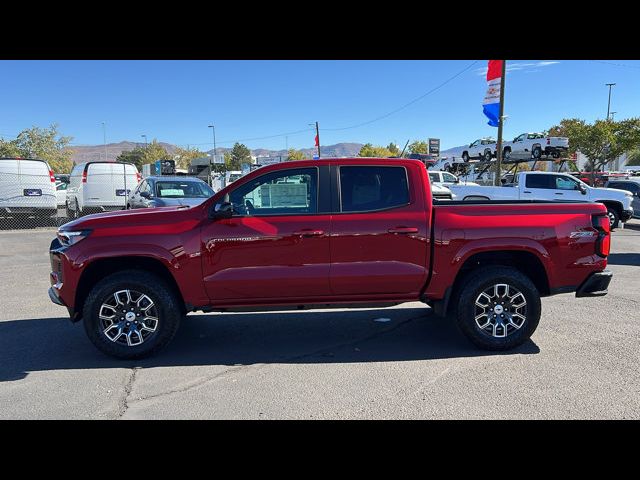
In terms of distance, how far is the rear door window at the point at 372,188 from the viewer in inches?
179

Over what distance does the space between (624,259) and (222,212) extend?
9.50 metres

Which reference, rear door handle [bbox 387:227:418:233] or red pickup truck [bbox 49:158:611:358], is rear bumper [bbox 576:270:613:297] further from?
rear door handle [bbox 387:227:418:233]

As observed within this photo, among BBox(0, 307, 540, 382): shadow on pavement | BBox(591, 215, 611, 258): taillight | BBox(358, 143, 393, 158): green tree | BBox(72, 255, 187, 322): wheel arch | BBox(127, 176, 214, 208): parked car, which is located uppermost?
BBox(358, 143, 393, 158): green tree

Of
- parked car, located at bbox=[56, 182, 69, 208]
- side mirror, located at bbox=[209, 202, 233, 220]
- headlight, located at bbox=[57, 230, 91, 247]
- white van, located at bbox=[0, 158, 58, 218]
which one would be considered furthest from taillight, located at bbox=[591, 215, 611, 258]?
parked car, located at bbox=[56, 182, 69, 208]

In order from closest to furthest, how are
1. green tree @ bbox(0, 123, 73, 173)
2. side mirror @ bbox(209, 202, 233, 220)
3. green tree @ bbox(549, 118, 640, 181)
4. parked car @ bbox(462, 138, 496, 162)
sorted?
1. side mirror @ bbox(209, 202, 233, 220)
2. parked car @ bbox(462, 138, 496, 162)
3. green tree @ bbox(549, 118, 640, 181)
4. green tree @ bbox(0, 123, 73, 173)

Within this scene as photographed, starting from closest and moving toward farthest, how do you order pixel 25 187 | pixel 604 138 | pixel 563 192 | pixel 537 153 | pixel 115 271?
1. pixel 115 271
2. pixel 25 187
3. pixel 563 192
4. pixel 537 153
5. pixel 604 138

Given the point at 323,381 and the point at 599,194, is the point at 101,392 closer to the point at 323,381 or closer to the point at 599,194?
the point at 323,381

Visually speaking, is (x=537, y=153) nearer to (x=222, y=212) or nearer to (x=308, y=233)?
(x=308, y=233)

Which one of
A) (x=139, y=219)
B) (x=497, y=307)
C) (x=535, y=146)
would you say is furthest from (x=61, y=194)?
(x=535, y=146)

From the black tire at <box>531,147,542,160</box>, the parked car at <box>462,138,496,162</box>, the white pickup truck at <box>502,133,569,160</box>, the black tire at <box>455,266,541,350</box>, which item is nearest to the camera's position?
the black tire at <box>455,266,541,350</box>

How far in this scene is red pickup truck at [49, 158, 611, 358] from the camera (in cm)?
434

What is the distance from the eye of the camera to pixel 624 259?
32.7 ft
